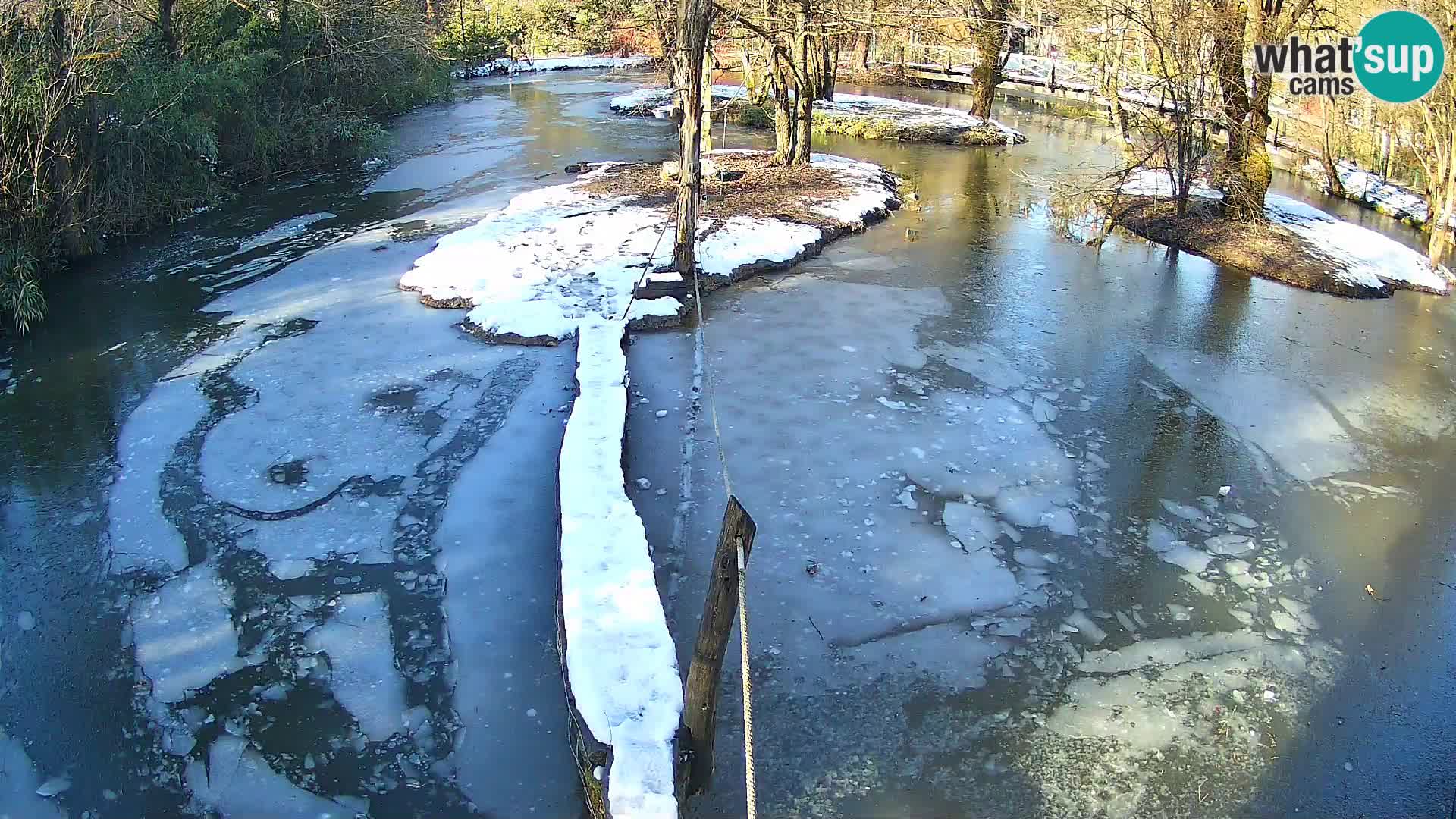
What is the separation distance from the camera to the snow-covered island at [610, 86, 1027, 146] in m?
23.7

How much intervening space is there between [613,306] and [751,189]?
6.58 metres

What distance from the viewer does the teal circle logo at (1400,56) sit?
13.0 m

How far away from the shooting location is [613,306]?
Result: 10945mm

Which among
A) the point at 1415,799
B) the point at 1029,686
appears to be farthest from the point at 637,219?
the point at 1415,799

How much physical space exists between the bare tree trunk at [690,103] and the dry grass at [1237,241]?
7635 millimetres

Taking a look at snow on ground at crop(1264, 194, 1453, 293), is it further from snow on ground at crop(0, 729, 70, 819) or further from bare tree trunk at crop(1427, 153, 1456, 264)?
snow on ground at crop(0, 729, 70, 819)

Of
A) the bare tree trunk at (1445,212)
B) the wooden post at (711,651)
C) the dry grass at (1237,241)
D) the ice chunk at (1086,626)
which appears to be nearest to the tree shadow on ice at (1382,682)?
the ice chunk at (1086,626)

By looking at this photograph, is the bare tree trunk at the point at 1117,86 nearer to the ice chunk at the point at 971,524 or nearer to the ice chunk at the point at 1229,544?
the ice chunk at the point at 1229,544

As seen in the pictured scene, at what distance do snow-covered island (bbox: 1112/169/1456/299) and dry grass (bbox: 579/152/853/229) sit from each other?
488 centimetres

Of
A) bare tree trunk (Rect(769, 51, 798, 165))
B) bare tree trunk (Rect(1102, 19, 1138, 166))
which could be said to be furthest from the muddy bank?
bare tree trunk (Rect(769, 51, 798, 165))

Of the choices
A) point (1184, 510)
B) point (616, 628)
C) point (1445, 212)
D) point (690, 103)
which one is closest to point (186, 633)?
point (616, 628)

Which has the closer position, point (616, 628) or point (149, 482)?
point (616, 628)

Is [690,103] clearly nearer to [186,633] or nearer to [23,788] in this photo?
[186,633]

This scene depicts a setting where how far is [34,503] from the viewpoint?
23.7 ft
